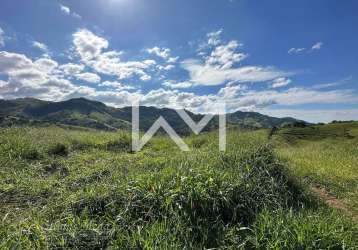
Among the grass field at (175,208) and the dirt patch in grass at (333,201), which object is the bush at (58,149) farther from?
the dirt patch in grass at (333,201)

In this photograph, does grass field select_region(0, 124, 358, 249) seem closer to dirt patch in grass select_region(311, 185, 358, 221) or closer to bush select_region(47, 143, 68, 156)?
dirt patch in grass select_region(311, 185, 358, 221)

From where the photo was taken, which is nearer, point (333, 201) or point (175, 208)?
point (175, 208)

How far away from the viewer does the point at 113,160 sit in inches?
391

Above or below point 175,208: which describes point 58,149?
above

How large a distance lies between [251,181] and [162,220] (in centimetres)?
254

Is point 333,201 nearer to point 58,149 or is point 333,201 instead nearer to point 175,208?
point 175,208

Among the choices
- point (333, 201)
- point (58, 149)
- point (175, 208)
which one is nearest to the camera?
point (175, 208)

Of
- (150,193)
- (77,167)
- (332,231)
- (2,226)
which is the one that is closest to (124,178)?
(150,193)

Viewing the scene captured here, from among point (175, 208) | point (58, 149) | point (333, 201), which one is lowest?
point (333, 201)

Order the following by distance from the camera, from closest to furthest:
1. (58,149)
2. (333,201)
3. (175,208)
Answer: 1. (175,208)
2. (333,201)
3. (58,149)

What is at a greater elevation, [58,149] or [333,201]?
[58,149]

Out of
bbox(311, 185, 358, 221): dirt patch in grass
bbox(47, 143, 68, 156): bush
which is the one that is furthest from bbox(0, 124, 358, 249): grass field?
bbox(47, 143, 68, 156): bush

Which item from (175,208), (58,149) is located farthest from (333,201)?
(58,149)

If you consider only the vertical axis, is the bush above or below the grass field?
above
